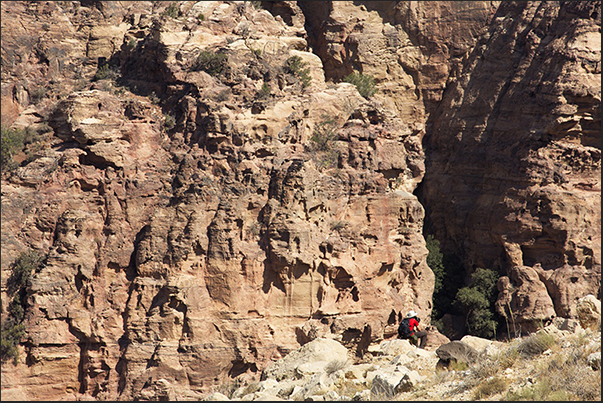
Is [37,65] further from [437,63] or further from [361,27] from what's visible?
[437,63]

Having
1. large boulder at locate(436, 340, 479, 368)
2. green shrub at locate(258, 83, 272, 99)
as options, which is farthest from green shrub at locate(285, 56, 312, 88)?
large boulder at locate(436, 340, 479, 368)

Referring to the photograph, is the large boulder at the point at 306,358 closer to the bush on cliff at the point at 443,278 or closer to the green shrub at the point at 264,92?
the green shrub at the point at 264,92

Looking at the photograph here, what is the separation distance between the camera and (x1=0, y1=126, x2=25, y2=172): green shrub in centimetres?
2520

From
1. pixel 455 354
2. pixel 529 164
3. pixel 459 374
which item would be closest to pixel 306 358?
pixel 455 354

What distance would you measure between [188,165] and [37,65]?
903 centimetres

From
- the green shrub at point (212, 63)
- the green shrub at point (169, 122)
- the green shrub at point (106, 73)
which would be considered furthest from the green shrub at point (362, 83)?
the green shrub at point (106, 73)

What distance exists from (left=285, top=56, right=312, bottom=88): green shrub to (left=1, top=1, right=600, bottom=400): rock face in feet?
0.73

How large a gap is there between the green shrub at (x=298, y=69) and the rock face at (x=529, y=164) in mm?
10454

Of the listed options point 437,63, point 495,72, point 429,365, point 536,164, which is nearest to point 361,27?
point 437,63

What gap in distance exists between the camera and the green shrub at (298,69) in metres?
27.8

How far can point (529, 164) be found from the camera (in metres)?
31.6

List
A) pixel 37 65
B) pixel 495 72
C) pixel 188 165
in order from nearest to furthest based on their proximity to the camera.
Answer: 1. pixel 188 165
2. pixel 37 65
3. pixel 495 72

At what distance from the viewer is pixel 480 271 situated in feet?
106

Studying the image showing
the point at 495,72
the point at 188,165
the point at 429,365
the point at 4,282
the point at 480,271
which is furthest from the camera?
the point at 495,72
